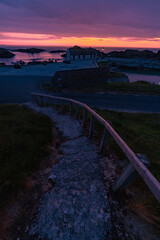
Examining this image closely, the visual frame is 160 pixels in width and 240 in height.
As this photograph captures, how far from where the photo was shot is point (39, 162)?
13.7 ft

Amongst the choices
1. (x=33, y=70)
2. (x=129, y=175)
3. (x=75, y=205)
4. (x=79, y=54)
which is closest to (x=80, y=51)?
(x=79, y=54)

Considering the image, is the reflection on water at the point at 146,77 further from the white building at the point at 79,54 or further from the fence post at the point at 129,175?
the fence post at the point at 129,175

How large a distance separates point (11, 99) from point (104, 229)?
19.4m

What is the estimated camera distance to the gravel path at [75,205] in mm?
2281

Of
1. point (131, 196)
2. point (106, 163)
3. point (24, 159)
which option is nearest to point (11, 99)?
point (24, 159)

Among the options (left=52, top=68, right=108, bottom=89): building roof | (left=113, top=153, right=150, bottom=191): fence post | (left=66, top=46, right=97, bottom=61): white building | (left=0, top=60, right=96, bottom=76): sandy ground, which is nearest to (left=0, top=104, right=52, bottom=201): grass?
(left=113, top=153, right=150, bottom=191): fence post

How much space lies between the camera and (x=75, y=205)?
2695 mm

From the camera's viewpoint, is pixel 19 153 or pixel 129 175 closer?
pixel 129 175

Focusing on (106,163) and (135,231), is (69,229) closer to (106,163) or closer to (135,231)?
(135,231)

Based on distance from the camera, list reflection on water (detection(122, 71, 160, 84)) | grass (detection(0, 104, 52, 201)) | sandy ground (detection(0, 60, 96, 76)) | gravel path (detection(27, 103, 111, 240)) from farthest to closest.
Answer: reflection on water (detection(122, 71, 160, 84)) → sandy ground (detection(0, 60, 96, 76)) → grass (detection(0, 104, 52, 201)) → gravel path (detection(27, 103, 111, 240))

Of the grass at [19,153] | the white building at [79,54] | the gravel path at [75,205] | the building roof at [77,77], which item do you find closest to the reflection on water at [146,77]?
the white building at [79,54]

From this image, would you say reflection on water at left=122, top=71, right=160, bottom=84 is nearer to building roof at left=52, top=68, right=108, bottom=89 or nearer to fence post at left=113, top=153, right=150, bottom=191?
building roof at left=52, top=68, right=108, bottom=89

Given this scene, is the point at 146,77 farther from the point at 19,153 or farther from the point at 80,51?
the point at 19,153

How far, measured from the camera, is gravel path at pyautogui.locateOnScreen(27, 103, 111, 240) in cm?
228
